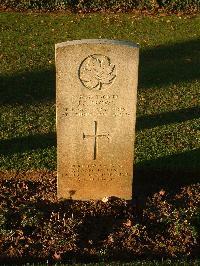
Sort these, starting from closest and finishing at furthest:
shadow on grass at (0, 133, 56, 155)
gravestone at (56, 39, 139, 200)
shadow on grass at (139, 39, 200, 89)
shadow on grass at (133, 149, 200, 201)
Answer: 1. gravestone at (56, 39, 139, 200)
2. shadow on grass at (133, 149, 200, 201)
3. shadow on grass at (0, 133, 56, 155)
4. shadow on grass at (139, 39, 200, 89)

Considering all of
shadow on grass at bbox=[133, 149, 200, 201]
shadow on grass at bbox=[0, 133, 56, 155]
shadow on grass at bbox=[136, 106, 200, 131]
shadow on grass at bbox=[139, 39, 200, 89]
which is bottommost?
shadow on grass at bbox=[133, 149, 200, 201]

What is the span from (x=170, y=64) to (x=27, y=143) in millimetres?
5030

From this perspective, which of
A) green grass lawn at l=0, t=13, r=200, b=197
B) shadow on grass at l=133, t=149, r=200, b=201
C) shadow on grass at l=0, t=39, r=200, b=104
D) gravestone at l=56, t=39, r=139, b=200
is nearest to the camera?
gravestone at l=56, t=39, r=139, b=200

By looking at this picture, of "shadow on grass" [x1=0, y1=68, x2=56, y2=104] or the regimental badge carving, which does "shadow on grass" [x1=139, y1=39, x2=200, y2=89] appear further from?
the regimental badge carving

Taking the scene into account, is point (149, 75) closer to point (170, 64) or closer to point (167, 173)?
point (170, 64)

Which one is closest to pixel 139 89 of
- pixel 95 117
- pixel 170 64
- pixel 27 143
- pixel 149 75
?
pixel 149 75

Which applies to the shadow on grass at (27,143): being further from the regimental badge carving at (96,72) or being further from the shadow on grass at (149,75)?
the regimental badge carving at (96,72)

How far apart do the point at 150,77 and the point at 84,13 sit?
5704mm

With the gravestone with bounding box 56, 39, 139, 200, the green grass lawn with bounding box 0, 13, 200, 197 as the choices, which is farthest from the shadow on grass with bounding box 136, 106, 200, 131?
the gravestone with bounding box 56, 39, 139, 200

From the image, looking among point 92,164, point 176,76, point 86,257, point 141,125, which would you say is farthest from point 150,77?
point 86,257

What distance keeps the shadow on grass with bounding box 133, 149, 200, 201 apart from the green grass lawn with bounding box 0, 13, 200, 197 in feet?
0.04

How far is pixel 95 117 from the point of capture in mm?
6109

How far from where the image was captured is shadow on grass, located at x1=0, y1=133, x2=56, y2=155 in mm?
8109

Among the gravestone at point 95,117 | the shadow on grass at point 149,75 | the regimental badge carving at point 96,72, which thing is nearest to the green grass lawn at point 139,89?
the shadow on grass at point 149,75
